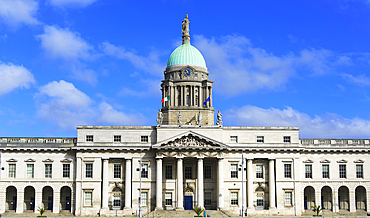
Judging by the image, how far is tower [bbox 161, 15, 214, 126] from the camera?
91.3 meters

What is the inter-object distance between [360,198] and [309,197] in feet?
31.6

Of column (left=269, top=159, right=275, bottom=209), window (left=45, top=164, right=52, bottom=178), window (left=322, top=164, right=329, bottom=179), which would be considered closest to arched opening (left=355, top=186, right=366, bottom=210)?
window (left=322, top=164, right=329, bottom=179)

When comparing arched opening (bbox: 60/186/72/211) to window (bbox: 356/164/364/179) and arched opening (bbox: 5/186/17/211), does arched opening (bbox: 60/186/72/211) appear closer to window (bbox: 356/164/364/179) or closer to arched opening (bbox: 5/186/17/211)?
arched opening (bbox: 5/186/17/211)

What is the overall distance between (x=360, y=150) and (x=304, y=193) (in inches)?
497

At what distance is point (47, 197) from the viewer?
84.9m

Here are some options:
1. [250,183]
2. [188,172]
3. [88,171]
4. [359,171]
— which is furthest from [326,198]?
[88,171]

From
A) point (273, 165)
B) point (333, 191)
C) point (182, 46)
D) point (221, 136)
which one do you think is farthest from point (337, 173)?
point (182, 46)

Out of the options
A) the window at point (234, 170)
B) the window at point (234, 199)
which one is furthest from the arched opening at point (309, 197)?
the window at point (234, 170)

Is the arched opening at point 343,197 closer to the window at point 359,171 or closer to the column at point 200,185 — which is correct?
the window at point 359,171

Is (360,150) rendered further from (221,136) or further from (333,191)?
(221,136)

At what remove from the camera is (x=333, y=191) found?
86.9 meters

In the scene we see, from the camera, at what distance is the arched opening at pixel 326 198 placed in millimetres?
88062

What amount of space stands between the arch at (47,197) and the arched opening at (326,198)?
1899 inches

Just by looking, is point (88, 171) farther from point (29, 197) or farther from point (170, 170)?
point (170, 170)
